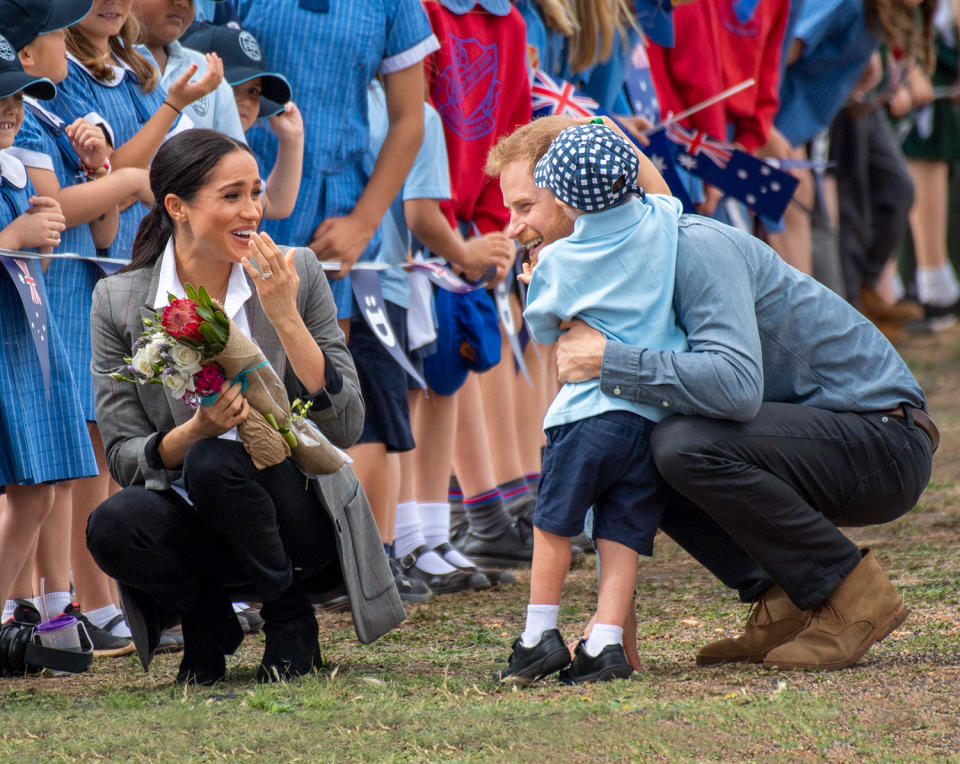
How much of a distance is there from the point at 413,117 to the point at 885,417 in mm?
1959

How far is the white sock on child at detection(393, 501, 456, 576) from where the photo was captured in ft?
17.2

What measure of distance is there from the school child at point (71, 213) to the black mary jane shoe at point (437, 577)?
1.12 metres

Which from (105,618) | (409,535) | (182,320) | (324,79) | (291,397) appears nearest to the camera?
(182,320)

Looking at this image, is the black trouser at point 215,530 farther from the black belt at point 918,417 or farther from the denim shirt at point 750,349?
the black belt at point 918,417

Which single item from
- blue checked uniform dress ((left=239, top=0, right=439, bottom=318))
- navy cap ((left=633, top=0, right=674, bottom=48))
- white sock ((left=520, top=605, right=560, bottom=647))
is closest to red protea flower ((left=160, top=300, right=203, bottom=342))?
white sock ((left=520, top=605, right=560, bottom=647))

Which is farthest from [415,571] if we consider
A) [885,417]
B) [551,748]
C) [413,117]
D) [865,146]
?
[865,146]

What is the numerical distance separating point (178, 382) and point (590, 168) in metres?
1.02

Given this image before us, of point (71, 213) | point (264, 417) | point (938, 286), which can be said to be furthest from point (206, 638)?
point (938, 286)

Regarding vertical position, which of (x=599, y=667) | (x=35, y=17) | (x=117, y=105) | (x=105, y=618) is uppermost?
(x=35, y=17)

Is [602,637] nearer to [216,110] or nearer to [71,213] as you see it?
[71,213]

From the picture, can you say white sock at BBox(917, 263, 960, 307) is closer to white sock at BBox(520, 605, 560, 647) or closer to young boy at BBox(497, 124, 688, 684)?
young boy at BBox(497, 124, 688, 684)

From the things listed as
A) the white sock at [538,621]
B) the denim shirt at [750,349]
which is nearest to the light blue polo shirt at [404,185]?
the denim shirt at [750,349]

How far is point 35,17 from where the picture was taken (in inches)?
162

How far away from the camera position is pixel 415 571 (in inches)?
205
